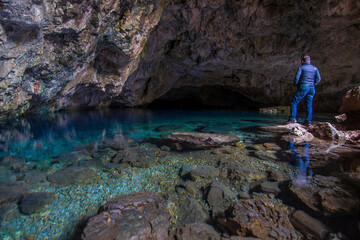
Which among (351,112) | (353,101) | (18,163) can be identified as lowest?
(18,163)

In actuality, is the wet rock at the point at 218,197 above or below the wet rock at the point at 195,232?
above

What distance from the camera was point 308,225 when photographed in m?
1.67

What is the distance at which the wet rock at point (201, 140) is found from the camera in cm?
423

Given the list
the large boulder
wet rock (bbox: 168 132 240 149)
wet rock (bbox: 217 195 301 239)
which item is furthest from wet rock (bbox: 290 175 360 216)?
the large boulder

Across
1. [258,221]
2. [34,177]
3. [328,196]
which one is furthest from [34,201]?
[328,196]

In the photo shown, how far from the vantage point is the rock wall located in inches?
214

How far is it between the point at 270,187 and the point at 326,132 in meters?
3.56

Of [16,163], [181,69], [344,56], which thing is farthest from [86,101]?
[344,56]

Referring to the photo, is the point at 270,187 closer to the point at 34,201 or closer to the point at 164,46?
the point at 34,201

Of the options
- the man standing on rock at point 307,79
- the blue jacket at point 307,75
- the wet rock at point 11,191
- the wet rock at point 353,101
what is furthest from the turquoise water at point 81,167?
the wet rock at point 353,101

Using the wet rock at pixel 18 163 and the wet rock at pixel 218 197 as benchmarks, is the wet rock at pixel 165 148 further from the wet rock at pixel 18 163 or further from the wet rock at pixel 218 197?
the wet rock at pixel 18 163

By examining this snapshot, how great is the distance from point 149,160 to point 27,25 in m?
4.86

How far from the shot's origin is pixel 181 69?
44.8 ft

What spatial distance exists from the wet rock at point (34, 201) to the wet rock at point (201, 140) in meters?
2.64
